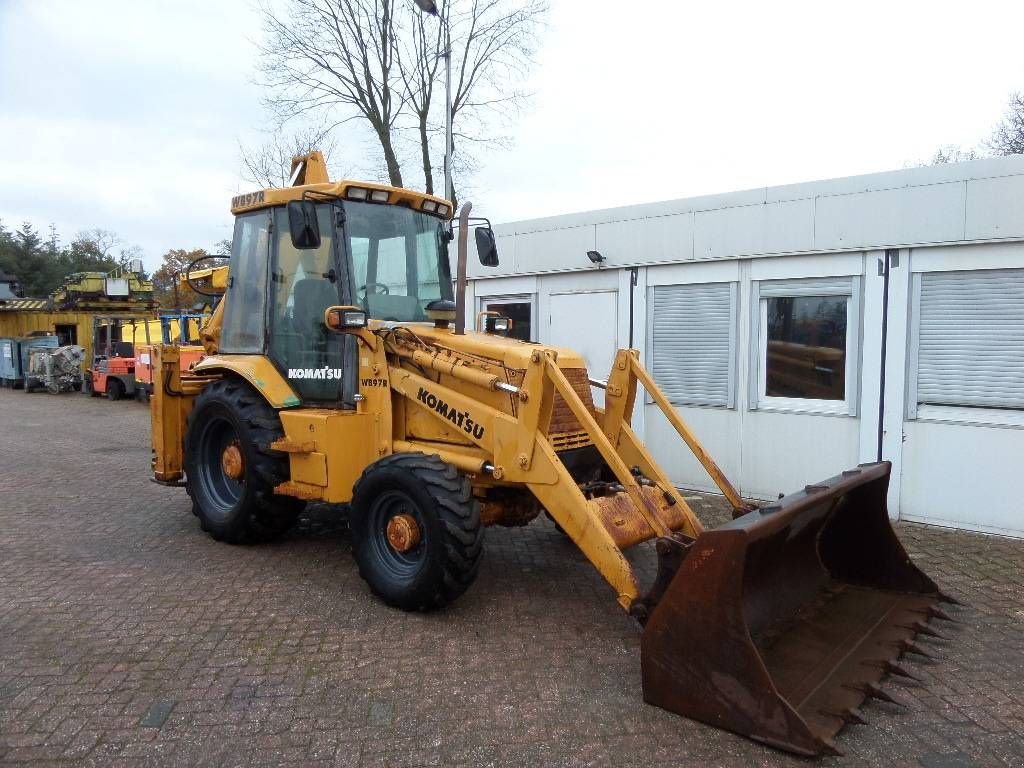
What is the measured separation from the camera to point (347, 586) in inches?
207

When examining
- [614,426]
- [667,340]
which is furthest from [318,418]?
[667,340]

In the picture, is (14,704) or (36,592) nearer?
(14,704)

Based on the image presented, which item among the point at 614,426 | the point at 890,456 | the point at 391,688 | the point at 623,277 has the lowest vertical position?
the point at 391,688

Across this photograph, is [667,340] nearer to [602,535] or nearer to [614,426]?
[614,426]

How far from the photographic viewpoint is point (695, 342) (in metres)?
8.19

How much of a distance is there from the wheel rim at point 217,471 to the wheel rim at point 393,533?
184 centimetres

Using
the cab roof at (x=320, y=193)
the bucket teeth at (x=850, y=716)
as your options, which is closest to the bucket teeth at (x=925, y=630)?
the bucket teeth at (x=850, y=716)

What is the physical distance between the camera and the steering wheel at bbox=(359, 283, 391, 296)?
18.1 feet

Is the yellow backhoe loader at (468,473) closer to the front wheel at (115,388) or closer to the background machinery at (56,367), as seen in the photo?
the front wheel at (115,388)

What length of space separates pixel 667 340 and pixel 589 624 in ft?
14.5

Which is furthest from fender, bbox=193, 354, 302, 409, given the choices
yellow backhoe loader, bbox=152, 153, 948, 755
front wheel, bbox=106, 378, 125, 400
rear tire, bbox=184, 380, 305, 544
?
front wheel, bbox=106, 378, 125, 400

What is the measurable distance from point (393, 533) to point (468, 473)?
1.95 ft

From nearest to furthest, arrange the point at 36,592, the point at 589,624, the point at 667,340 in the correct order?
1. the point at 589,624
2. the point at 36,592
3. the point at 667,340

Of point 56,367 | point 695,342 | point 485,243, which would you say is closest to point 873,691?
point 485,243
